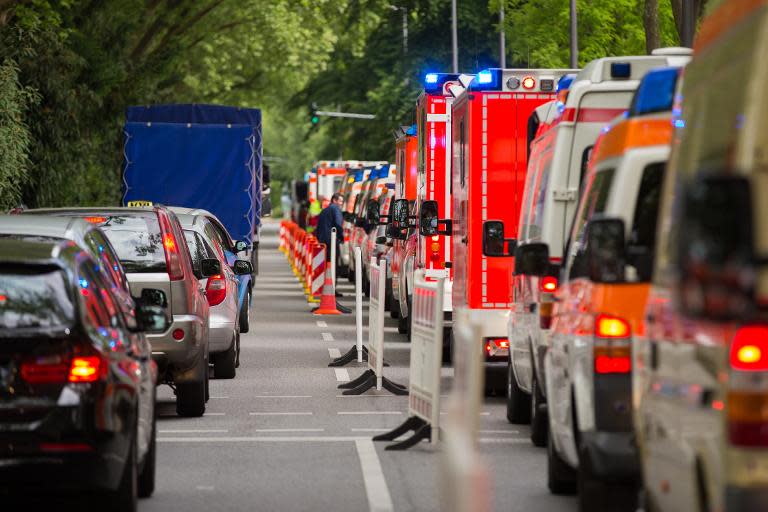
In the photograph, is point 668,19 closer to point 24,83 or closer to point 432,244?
point 24,83

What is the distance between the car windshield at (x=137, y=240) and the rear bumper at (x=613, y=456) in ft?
21.5

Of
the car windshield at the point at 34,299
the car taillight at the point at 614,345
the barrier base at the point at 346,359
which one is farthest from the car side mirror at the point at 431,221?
the car windshield at the point at 34,299

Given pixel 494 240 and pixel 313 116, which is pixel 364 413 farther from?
pixel 313 116

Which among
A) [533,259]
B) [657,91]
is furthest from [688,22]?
[657,91]

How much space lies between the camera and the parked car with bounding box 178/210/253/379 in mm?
17703

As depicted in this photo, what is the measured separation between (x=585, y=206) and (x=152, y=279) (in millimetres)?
5314

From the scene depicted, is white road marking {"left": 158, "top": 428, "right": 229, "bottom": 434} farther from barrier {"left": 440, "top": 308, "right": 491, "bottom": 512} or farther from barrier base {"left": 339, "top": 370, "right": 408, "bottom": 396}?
barrier {"left": 440, "top": 308, "right": 491, "bottom": 512}

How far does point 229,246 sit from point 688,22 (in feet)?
20.2

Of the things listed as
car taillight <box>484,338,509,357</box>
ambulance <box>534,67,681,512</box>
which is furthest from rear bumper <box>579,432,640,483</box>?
car taillight <box>484,338,509,357</box>

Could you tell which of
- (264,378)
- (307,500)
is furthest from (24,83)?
(307,500)

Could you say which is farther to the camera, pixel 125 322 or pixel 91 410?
pixel 125 322

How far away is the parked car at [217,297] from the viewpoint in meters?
17.7

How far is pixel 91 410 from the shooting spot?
28.3 feet

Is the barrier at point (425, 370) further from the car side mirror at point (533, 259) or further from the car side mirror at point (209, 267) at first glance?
the car side mirror at point (209, 267)
